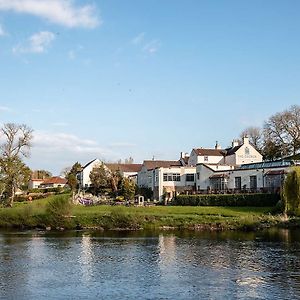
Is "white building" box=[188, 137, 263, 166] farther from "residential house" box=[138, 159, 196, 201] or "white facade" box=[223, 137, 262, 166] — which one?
"residential house" box=[138, 159, 196, 201]

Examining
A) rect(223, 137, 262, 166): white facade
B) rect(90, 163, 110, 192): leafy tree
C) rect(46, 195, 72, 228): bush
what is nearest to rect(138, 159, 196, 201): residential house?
rect(223, 137, 262, 166): white facade

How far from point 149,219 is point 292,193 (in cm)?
1659

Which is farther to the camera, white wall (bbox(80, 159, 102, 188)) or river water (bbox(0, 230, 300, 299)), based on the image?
white wall (bbox(80, 159, 102, 188))

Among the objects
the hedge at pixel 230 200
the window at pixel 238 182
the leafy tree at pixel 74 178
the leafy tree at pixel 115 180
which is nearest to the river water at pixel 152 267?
the hedge at pixel 230 200

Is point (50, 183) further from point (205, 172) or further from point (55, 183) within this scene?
point (205, 172)

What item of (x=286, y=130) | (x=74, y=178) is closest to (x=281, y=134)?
(x=286, y=130)

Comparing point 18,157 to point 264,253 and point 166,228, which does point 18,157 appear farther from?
point 264,253

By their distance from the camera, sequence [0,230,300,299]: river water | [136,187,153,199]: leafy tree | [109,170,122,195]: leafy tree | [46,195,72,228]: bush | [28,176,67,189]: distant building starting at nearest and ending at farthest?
1. [0,230,300,299]: river water
2. [46,195,72,228]: bush
3. [136,187,153,199]: leafy tree
4. [109,170,122,195]: leafy tree
5. [28,176,67,189]: distant building

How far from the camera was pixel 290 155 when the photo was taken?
100562mm

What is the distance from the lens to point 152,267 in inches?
1252

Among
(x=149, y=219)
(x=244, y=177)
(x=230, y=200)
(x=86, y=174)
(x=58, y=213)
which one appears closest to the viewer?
(x=149, y=219)

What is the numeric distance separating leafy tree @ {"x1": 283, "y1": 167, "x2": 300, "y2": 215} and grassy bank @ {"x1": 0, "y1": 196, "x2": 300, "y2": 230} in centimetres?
162

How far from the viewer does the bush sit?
60.1 m

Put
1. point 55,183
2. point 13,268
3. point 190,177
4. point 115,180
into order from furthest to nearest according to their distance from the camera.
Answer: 1. point 55,183
2. point 115,180
3. point 190,177
4. point 13,268
